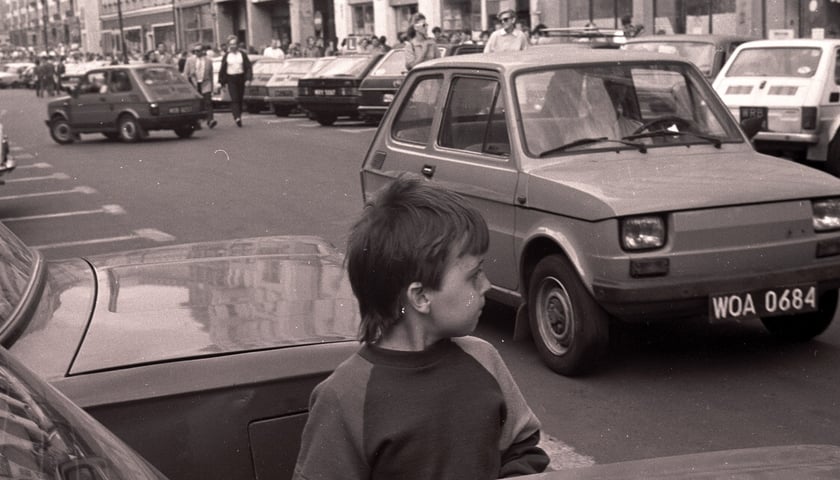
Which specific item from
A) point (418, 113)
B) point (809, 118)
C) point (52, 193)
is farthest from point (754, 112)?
point (52, 193)

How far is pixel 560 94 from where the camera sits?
22.1 feet

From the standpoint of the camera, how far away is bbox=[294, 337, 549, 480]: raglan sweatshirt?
224cm

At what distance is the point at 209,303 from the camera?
11.5 feet

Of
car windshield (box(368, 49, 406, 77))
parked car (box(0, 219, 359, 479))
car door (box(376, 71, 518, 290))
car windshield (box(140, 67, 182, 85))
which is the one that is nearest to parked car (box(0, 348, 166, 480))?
parked car (box(0, 219, 359, 479))

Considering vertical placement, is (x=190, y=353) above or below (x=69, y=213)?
above

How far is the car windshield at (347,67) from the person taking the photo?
26.1m

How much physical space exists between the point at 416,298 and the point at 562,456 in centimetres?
280

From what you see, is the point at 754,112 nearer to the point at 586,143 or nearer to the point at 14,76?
the point at 586,143

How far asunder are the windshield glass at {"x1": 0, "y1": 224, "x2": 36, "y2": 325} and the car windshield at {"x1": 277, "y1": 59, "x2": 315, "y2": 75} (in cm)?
2665

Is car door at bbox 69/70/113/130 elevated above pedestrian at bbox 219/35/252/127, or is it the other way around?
pedestrian at bbox 219/35/252/127

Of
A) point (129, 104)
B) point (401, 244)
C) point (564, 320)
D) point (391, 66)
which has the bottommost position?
point (564, 320)

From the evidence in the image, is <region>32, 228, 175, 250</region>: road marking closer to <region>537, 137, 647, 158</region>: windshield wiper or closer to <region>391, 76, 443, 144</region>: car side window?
<region>391, 76, 443, 144</region>: car side window

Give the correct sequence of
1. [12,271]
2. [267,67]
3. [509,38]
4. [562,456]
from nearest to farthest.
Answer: [12,271] < [562,456] < [509,38] < [267,67]

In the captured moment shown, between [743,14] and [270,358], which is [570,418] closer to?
[270,358]
